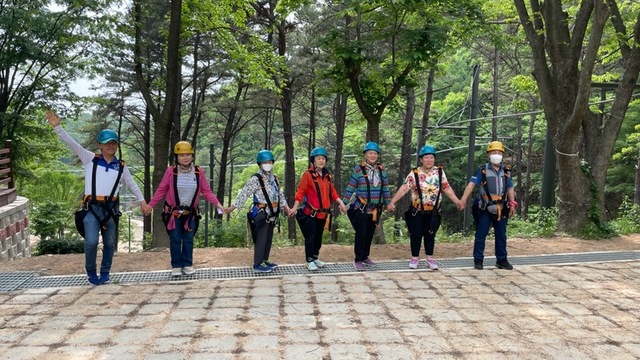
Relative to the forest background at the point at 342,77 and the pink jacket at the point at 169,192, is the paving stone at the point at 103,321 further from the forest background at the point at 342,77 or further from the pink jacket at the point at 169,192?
the forest background at the point at 342,77

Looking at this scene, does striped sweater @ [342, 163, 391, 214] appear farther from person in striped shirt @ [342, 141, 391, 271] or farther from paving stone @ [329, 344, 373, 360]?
paving stone @ [329, 344, 373, 360]

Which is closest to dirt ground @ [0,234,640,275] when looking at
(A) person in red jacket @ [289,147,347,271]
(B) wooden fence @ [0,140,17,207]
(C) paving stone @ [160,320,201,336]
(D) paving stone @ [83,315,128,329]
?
(A) person in red jacket @ [289,147,347,271]

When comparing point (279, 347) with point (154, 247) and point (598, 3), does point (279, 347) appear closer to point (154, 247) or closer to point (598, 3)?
point (154, 247)

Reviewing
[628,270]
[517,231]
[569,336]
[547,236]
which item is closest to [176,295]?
[569,336]

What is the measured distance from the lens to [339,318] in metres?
4.82

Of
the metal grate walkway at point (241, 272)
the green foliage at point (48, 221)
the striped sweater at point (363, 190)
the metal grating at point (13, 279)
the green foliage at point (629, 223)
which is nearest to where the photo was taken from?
the metal grating at point (13, 279)

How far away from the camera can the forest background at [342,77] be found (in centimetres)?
855

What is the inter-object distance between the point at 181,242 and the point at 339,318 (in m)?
2.59

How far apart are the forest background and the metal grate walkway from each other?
190cm

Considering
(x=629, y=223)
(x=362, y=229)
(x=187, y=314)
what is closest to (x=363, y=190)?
(x=362, y=229)

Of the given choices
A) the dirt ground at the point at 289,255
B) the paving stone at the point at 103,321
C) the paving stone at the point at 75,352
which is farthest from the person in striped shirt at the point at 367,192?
the paving stone at the point at 75,352

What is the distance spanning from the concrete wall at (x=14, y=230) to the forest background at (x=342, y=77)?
109 inches

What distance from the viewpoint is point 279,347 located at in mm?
4121

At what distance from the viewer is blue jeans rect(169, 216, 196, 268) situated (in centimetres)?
615
